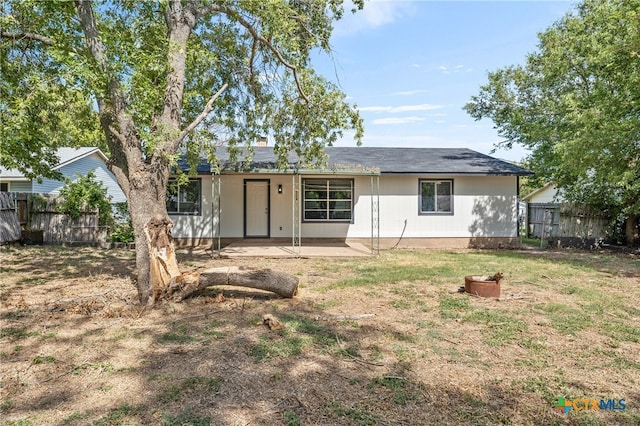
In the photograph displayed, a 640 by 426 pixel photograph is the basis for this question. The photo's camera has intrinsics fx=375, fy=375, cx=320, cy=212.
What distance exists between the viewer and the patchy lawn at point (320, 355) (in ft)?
9.45

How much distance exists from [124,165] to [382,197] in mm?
9222

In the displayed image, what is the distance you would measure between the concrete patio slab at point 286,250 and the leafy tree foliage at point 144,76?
3.56 m

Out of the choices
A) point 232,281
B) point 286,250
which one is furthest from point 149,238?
point 286,250

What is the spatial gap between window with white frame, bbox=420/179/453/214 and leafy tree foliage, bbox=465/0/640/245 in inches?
141

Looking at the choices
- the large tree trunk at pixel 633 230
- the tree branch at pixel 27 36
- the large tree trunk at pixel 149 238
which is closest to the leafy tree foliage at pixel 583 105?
the large tree trunk at pixel 633 230

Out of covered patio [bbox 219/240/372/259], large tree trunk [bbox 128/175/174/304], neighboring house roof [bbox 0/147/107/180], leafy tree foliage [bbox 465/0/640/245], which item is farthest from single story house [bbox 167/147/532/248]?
neighboring house roof [bbox 0/147/107/180]

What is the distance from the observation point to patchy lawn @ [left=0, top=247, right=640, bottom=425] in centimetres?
288

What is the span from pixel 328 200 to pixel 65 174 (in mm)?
14740

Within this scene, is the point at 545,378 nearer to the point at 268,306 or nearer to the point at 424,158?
the point at 268,306

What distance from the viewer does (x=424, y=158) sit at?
1490 cm

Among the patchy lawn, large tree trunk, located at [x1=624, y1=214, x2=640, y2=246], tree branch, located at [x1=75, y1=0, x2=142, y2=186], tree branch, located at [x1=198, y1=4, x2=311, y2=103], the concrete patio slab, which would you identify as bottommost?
the patchy lawn

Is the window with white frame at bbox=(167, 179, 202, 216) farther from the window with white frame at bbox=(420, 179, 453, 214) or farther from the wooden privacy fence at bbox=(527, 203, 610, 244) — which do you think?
the wooden privacy fence at bbox=(527, 203, 610, 244)

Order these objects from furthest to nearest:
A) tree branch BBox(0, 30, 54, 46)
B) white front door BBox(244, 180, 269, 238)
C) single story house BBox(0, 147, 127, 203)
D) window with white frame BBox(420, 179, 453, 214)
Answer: single story house BBox(0, 147, 127, 203) → window with white frame BBox(420, 179, 453, 214) → white front door BBox(244, 180, 269, 238) → tree branch BBox(0, 30, 54, 46)

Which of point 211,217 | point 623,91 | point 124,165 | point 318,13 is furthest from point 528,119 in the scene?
point 124,165
